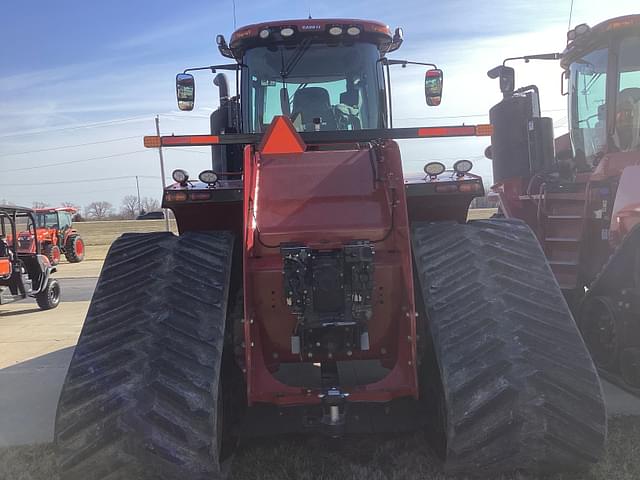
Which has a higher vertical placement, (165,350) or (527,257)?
(527,257)

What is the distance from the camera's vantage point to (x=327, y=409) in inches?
114

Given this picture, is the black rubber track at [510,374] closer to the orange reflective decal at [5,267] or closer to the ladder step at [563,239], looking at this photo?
the ladder step at [563,239]

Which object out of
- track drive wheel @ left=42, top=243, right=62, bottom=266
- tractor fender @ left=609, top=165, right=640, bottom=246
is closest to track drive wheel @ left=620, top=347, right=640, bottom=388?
tractor fender @ left=609, top=165, right=640, bottom=246

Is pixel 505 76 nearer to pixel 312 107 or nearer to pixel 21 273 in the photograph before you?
pixel 312 107

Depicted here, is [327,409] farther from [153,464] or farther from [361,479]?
[153,464]

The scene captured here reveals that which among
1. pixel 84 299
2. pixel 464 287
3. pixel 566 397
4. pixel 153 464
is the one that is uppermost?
pixel 464 287

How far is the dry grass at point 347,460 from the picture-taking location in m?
3.18

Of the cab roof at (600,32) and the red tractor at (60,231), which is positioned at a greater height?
the cab roof at (600,32)

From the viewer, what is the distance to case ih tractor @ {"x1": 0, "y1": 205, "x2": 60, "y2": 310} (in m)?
10.7

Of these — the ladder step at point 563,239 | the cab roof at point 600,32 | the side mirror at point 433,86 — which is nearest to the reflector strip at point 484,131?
the side mirror at point 433,86

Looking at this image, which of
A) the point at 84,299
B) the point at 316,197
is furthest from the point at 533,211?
the point at 84,299

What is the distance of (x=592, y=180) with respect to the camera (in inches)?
223

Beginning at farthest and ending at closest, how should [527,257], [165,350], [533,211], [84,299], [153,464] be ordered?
1. [84,299]
2. [533,211]
3. [527,257]
4. [165,350]
5. [153,464]

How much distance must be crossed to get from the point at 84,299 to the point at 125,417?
11.0 metres
